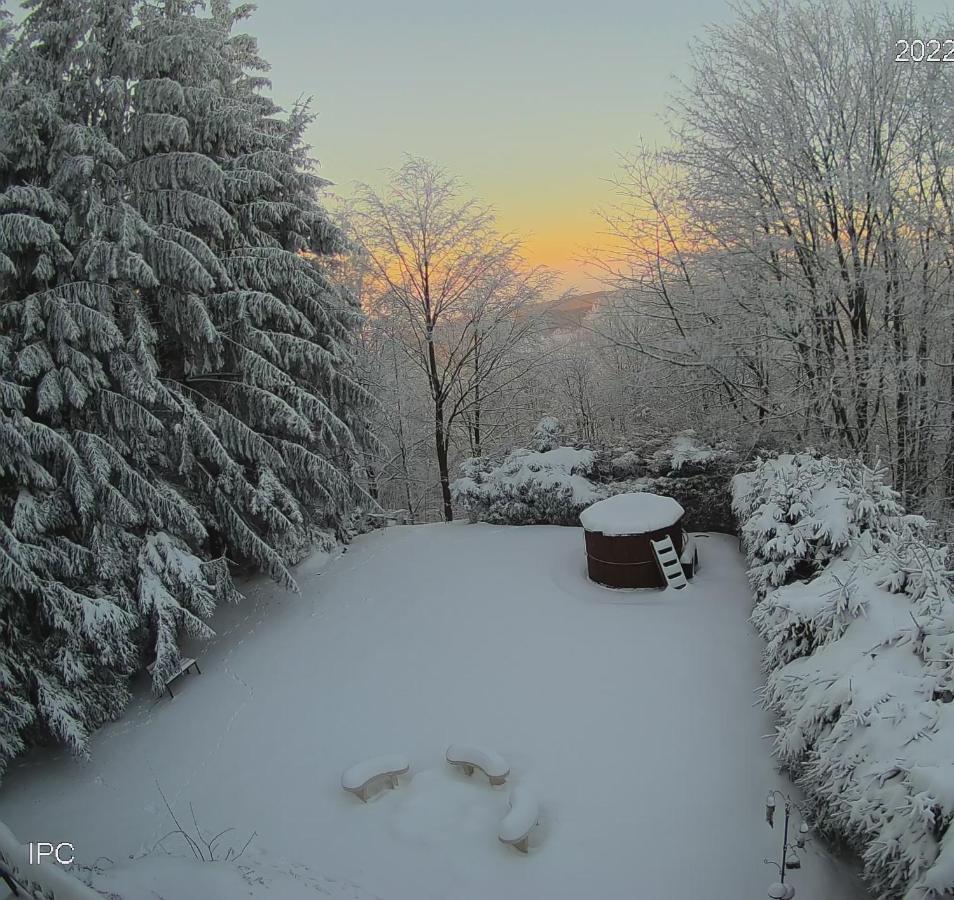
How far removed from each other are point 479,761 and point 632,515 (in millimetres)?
4490

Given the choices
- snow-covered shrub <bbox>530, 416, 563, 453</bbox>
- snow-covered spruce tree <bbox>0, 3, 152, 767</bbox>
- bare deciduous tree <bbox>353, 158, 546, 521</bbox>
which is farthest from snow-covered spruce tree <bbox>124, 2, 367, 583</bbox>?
snow-covered shrub <bbox>530, 416, 563, 453</bbox>

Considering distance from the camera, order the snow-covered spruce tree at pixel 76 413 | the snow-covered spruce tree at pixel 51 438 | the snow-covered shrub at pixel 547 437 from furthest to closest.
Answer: the snow-covered shrub at pixel 547 437
the snow-covered spruce tree at pixel 76 413
the snow-covered spruce tree at pixel 51 438

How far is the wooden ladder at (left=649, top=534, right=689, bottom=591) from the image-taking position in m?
8.16

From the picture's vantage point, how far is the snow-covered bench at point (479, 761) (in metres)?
4.98

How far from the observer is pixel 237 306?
339 inches

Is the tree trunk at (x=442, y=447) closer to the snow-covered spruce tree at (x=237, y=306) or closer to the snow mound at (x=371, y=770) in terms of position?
the snow-covered spruce tree at (x=237, y=306)

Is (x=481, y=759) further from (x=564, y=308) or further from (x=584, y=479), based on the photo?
(x=564, y=308)

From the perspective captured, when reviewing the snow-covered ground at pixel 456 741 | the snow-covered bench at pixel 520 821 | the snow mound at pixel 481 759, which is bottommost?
the snow-covered ground at pixel 456 741

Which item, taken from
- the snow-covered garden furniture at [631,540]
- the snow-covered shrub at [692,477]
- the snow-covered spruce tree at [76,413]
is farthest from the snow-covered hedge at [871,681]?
the snow-covered spruce tree at [76,413]

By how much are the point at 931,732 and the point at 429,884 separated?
350 centimetres

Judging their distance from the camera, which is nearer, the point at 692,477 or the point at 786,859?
the point at 786,859

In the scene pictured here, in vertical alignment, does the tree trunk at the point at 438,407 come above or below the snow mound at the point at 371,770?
above

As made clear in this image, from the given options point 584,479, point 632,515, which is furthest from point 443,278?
point 632,515

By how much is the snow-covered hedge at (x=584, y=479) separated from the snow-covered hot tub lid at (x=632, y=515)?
2.13 m
